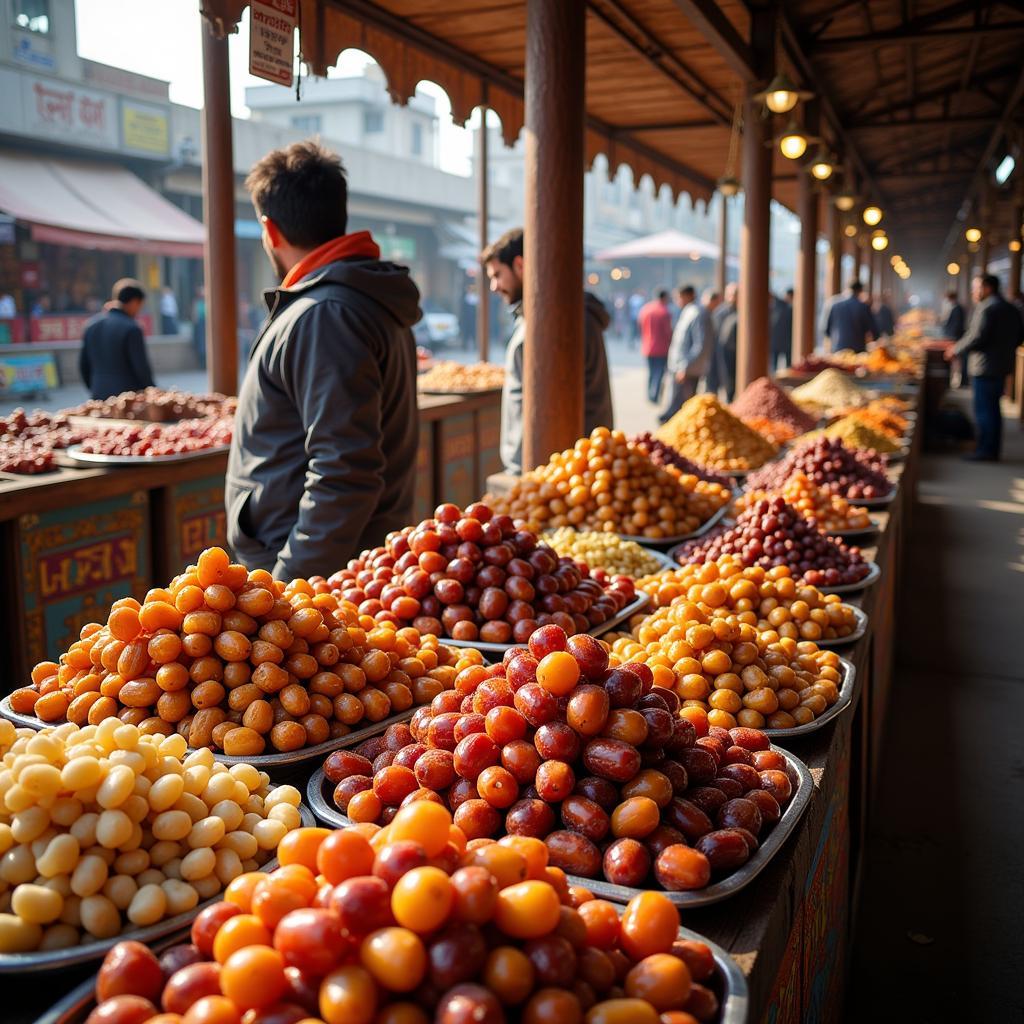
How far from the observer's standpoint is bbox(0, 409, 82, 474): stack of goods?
440 cm

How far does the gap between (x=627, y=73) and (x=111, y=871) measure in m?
8.87

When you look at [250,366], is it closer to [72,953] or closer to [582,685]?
[582,685]

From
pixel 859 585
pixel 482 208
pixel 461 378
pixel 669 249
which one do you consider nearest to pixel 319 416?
pixel 859 585

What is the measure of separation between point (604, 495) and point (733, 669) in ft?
5.35

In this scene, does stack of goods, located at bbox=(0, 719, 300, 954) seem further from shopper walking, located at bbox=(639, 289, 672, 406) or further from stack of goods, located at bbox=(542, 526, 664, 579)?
shopper walking, located at bbox=(639, 289, 672, 406)

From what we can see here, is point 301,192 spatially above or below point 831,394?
above

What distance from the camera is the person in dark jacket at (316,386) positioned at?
2.80 m

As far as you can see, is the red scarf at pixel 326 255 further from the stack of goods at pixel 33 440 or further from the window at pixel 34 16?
the window at pixel 34 16

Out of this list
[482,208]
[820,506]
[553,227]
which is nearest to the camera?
[553,227]

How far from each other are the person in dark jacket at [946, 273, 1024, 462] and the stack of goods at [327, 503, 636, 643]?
1014cm

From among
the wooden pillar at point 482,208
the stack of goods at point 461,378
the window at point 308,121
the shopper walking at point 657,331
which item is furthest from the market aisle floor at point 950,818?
the window at point 308,121

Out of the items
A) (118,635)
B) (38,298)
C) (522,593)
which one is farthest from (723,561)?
(38,298)

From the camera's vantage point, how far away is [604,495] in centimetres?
372

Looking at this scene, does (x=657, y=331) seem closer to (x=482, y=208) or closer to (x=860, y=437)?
(x=482, y=208)
